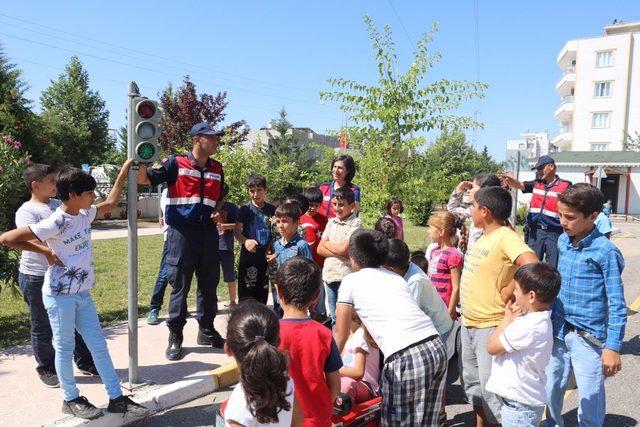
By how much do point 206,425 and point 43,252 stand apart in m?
1.90

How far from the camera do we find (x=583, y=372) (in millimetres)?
3256

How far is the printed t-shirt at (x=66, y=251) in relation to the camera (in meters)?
3.64

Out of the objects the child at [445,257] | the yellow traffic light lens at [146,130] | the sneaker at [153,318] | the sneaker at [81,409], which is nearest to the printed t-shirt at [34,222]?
the yellow traffic light lens at [146,130]

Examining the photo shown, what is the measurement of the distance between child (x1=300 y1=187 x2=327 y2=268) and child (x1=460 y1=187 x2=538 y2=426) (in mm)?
2338

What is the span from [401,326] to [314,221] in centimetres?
307

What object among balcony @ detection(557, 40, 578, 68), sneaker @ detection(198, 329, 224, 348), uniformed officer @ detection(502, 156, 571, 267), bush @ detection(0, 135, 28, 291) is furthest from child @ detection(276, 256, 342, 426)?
balcony @ detection(557, 40, 578, 68)

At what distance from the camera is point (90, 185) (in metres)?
3.80

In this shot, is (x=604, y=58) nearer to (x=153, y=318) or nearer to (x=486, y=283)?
(x=153, y=318)

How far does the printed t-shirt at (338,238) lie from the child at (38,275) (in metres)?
2.65

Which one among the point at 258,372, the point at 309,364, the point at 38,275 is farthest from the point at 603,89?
the point at 258,372

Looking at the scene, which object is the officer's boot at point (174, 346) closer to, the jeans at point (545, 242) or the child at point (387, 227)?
the child at point (387, 227)

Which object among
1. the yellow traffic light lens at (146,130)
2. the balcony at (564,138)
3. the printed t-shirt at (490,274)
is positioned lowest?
the printed t-shirt at (490,274)

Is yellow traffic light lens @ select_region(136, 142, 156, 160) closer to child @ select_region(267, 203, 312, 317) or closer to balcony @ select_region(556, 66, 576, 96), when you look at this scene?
child @ select_region(267, 203, 312, 317)

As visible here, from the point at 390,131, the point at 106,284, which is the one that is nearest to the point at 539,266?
the point at 390,131
